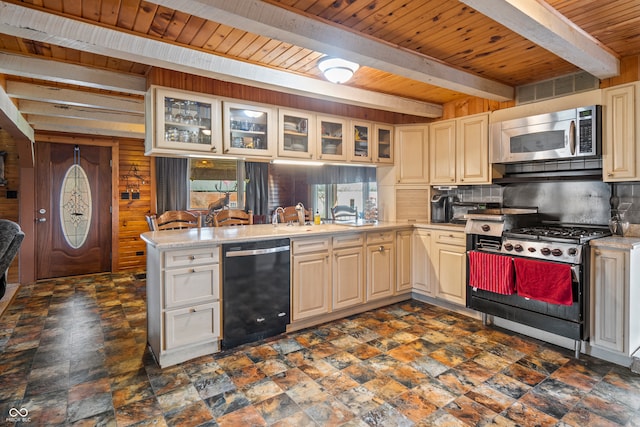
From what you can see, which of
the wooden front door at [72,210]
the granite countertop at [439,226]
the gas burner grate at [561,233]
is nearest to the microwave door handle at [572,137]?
the gas burner grate at [561,233]

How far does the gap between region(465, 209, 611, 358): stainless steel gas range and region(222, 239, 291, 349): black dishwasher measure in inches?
73.4

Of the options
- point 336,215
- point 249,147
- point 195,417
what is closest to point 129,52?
point 249,147

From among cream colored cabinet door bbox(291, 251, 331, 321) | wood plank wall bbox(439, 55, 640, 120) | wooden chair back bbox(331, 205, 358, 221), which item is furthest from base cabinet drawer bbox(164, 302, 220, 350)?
wood plank wall bbox(439, 55, 640, 120)

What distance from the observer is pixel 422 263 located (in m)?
4.11

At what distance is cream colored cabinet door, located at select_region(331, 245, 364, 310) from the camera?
3.53 m

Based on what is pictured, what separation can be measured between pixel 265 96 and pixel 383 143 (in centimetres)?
165

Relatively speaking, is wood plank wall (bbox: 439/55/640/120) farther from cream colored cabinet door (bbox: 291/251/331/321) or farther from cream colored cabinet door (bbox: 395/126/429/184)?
cream colored cabinet door (bbox: 291/251/331/321)

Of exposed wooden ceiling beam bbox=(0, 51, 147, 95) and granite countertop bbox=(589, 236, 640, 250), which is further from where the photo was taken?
exposed wooden ceiling beam bbox=(0, 51, 147, 95)

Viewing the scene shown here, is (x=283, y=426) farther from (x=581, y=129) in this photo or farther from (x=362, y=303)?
(x=581, y=129)

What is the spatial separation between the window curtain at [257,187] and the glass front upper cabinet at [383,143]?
2910 mm

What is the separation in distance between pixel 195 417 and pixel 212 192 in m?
4.75

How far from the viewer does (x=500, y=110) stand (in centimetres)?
366

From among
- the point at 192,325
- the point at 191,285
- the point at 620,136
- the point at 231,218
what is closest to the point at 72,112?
the point at 231,218

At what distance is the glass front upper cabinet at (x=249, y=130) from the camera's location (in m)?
3.29
